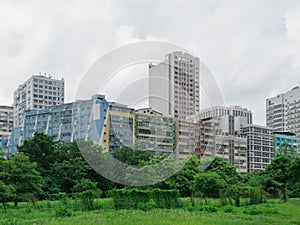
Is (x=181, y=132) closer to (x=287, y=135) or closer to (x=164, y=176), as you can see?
(x=164, y=176)

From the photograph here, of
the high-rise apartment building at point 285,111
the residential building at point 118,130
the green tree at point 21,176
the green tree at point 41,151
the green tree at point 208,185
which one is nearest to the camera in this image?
the green tree at point 21,176

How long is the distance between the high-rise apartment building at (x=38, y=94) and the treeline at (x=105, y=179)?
160 ft

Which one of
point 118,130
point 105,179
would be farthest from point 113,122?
point 105,179

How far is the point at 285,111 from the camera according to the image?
300 feet

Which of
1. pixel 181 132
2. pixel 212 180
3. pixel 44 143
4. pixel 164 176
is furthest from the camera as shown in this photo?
pixel 181 132

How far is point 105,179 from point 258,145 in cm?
4235

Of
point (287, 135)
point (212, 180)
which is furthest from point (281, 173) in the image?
point (287, 135)

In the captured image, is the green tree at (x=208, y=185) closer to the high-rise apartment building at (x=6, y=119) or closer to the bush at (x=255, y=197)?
the bush at (x=255, y=197)

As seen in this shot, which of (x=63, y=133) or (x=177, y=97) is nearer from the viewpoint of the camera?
(x=177, y=97)

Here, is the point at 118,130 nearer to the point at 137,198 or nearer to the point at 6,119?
the point at 137,198

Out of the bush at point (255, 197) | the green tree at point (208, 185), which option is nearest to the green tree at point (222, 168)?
the green tree at point (208, 185)

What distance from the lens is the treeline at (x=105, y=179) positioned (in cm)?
2333

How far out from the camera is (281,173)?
93.0ft

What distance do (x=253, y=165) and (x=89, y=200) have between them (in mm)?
53330
